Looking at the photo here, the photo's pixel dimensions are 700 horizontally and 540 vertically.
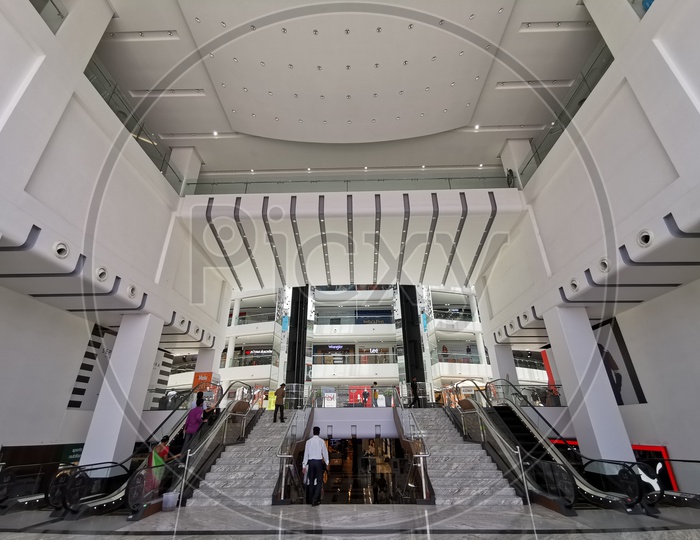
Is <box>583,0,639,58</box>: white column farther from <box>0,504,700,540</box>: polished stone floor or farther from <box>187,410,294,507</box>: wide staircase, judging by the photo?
<box>187,410,294,507</box>: wide staircase

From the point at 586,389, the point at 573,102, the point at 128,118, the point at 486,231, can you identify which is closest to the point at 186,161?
the point at 128,118

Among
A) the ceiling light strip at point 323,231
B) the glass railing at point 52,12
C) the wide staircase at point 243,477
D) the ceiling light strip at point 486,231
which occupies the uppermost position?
the glass railing at point 52,12

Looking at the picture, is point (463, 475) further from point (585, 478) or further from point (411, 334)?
point (411, 334)

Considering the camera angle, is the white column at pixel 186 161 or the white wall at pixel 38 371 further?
the white column at pixel 186 161

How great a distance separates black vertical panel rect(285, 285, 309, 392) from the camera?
74.3ft

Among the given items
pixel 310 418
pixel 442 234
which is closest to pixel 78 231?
pixel 310 418

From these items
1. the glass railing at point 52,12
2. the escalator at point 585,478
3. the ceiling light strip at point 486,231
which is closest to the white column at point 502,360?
the ceiling light strip at point 486,231

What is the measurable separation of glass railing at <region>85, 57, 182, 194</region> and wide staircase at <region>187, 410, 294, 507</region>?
7.73 metres

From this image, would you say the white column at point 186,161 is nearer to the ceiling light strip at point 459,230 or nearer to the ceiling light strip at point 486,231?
the ceiling light strip at point 459,230

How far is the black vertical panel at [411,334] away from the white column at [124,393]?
15.8 m

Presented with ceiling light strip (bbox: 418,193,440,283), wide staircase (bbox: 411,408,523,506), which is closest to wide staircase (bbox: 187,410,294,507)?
wide staircase (bbox: 411,408,523,506)

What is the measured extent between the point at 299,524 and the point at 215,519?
3.88ft

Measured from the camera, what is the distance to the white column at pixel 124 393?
784cm

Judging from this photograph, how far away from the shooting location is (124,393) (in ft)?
Answer: 27.1
